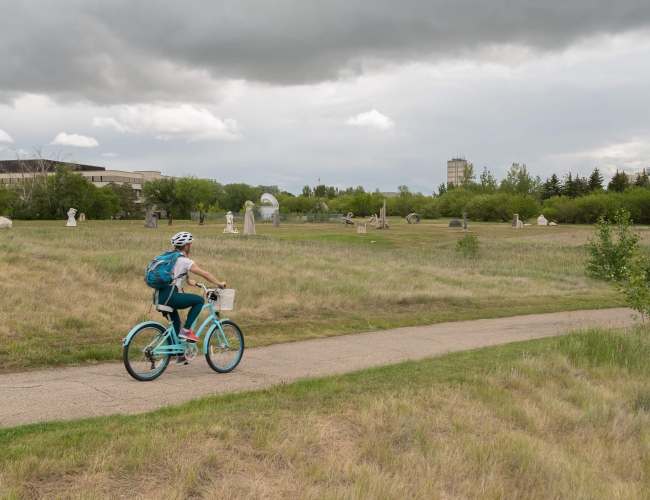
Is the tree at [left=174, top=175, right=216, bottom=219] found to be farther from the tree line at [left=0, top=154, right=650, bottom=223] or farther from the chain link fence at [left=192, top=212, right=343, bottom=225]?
the chain link fence at [left=192, top=212, right=343, bottom=225]

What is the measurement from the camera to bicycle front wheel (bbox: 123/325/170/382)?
7988 millimetres

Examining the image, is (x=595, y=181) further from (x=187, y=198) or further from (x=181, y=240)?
(x=181, y=240)

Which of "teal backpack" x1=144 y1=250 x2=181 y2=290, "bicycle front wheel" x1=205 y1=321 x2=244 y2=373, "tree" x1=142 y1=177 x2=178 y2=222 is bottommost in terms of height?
"bicycle front wheel" x1=205 y1=321 x2=244 y2=373

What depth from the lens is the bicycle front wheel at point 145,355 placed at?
7988 mm

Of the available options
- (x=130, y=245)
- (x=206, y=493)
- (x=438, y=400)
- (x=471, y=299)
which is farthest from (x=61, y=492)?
(x=130, y=245)

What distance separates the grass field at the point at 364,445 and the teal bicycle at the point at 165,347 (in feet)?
4.50

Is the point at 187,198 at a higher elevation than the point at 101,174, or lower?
lower

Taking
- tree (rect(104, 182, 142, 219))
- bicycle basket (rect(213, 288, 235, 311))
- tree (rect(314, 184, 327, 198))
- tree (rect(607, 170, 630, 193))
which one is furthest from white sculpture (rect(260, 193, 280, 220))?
tree (rect(314, 184, 327, 198))

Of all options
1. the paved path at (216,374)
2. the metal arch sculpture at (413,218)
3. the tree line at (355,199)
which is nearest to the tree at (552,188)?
the tree line at (355,199)

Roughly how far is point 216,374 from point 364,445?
3.31m

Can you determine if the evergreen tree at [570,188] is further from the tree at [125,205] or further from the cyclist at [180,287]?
the cyclist at [180,287]

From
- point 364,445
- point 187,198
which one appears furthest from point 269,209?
point 364,445

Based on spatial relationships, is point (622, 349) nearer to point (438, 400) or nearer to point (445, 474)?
point (438, 400)

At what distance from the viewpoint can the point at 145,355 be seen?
8.17 m
